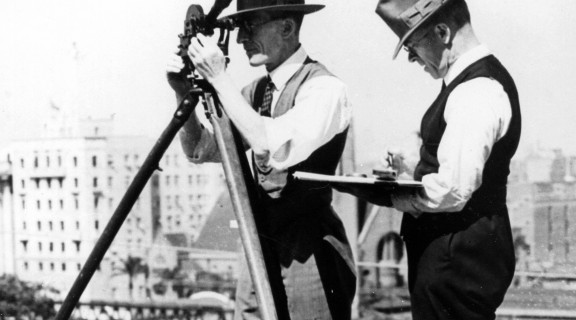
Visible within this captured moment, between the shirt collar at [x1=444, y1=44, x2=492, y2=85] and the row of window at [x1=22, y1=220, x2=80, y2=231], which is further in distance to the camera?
the row of window at [x1=22, y1=220, x2=80, y2=231]

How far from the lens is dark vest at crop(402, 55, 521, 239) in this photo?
2400 millimetres

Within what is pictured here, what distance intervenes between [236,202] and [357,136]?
93cm

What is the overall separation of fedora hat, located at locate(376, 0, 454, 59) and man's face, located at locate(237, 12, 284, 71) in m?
0.34

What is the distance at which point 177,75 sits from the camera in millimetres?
2857

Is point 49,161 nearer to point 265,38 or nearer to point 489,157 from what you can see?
point 265,38

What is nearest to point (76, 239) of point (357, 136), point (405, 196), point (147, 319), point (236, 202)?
point (357, 136)

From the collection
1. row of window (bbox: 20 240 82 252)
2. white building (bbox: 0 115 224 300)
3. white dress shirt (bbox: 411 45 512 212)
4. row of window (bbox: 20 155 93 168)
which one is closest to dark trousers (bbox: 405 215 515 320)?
white dress shirt (bbox: 411 45 512 212)

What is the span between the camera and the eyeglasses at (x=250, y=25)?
9.15 feet

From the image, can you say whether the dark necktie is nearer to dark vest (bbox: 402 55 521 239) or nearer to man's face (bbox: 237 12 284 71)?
man's face (bbox: 237 12 284 71)

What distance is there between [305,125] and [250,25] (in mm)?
401

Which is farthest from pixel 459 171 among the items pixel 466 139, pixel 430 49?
pixel 430 49

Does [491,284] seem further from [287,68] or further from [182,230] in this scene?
[182,230]

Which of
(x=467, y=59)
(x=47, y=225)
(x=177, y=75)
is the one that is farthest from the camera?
(x=47, y=225)

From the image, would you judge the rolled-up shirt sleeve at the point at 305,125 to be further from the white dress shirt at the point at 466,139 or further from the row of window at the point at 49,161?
the row of window at the point at 49,161
